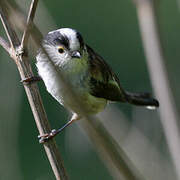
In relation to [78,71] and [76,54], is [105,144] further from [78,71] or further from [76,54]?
[78,71]

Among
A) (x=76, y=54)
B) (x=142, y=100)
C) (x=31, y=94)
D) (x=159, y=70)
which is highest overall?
(x=76, y=54)

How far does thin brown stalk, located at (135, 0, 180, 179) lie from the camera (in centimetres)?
164

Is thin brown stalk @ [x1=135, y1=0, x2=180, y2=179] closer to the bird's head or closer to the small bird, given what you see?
the small bird

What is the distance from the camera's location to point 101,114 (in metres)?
2.66

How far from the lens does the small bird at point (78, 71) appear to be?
2.75 m

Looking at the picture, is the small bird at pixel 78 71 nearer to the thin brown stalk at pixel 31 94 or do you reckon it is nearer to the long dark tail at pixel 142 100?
the long dark tail at pixel 142 100

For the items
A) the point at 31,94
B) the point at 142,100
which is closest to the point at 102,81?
the point at 142,100

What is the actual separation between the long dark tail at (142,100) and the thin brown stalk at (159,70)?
1.72 m

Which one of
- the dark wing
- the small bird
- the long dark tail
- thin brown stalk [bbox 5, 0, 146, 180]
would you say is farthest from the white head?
thin brown stalk [bbox 5, 0, 146, 180]

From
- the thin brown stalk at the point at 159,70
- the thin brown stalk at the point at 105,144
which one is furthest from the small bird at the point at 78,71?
the thin brown stalk at the point at 105,144

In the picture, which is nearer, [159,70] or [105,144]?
[105,144]

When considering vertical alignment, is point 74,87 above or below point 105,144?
above

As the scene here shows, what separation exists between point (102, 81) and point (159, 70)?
144 centimetres

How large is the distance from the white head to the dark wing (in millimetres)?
264
